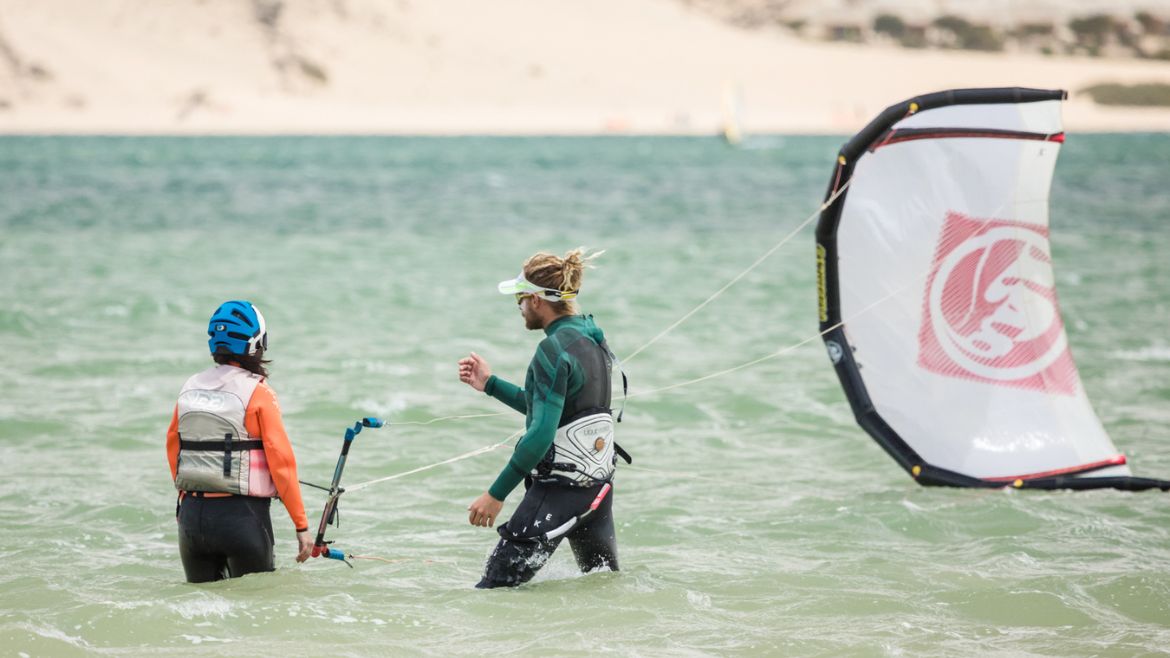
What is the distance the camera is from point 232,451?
6.48 metres

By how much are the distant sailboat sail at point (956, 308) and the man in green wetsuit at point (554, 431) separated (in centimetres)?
249

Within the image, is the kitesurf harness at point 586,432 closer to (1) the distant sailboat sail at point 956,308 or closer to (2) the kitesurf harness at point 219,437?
(2) the kitesurf harness at point 219,437

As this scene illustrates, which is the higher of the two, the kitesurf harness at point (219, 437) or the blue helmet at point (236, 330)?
the blue helmet at point (236, 330)

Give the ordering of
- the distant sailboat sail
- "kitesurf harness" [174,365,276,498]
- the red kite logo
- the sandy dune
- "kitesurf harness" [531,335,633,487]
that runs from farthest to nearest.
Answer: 1. the sandy dune
2. the red kite logo
3. the distant sailboat sail
4. "kitesurf harness" [531,335,633,487]
5. "kitesurf harness" [174,365,276,498]

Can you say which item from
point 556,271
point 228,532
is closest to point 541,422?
point 556,271

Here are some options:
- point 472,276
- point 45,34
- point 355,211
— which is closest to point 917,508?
point 472,276

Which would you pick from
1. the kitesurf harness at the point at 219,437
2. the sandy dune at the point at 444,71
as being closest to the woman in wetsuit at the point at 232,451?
the kitesurf harness at the point at 219,437

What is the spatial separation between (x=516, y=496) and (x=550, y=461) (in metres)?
3.20

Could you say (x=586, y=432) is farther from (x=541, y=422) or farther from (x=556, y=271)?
(x=556, y=271)

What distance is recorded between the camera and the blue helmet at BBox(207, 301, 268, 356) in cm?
650

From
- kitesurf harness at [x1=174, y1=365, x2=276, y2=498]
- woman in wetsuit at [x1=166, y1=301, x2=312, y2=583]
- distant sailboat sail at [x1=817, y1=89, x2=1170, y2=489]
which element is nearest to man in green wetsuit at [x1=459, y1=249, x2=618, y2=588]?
woman in wetsuit at [x1=166, y1=301, x2=312, y2=583]

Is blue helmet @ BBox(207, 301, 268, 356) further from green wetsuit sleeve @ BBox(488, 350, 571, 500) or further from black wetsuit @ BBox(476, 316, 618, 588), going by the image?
green wetsuit sleeve @ BBox(488, 350, 571, 500)

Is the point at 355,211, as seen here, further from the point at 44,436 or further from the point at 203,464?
the point at 203,464

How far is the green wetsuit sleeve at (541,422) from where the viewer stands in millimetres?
6488
